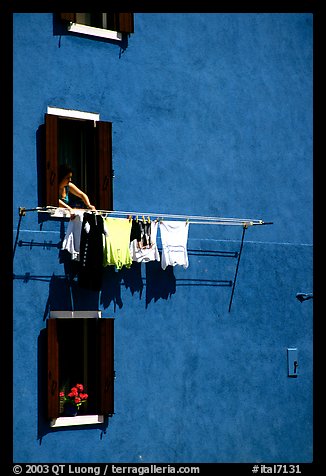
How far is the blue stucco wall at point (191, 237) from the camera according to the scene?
39.9ft

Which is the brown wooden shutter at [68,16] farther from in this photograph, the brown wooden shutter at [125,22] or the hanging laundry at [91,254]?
the hanging laundry at [91,254]

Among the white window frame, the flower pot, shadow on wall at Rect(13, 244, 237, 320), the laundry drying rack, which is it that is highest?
the white window frame

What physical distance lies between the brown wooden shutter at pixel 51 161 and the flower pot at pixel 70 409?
2782 mm

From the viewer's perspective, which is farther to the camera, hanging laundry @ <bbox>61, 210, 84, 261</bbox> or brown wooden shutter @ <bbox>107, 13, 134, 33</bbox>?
brown wooden shutter @ <bbox>107, 13, 134, 33</bbox>

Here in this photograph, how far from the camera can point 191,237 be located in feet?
43.9

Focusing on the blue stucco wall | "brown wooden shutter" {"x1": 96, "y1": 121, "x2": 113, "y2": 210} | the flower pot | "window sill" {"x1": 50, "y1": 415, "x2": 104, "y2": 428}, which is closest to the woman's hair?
"brown wooden shutter" {"x1": 96, "y1": 121, "x2": 113, "y2": 210}

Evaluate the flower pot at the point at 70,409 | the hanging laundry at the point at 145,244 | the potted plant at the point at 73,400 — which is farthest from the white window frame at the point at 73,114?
the flower pot at the point at 70,409

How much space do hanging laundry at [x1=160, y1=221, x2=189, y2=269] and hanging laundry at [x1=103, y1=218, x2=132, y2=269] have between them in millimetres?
620

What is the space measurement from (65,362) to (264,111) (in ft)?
16.9

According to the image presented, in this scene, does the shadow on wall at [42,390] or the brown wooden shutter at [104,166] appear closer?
the shadow on wall at [42,390]

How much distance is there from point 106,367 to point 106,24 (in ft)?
16.5

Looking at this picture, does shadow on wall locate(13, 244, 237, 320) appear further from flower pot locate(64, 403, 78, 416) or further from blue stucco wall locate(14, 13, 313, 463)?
flower pot locate(64, 403, 78, 416)

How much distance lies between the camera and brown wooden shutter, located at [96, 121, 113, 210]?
12570 mm
